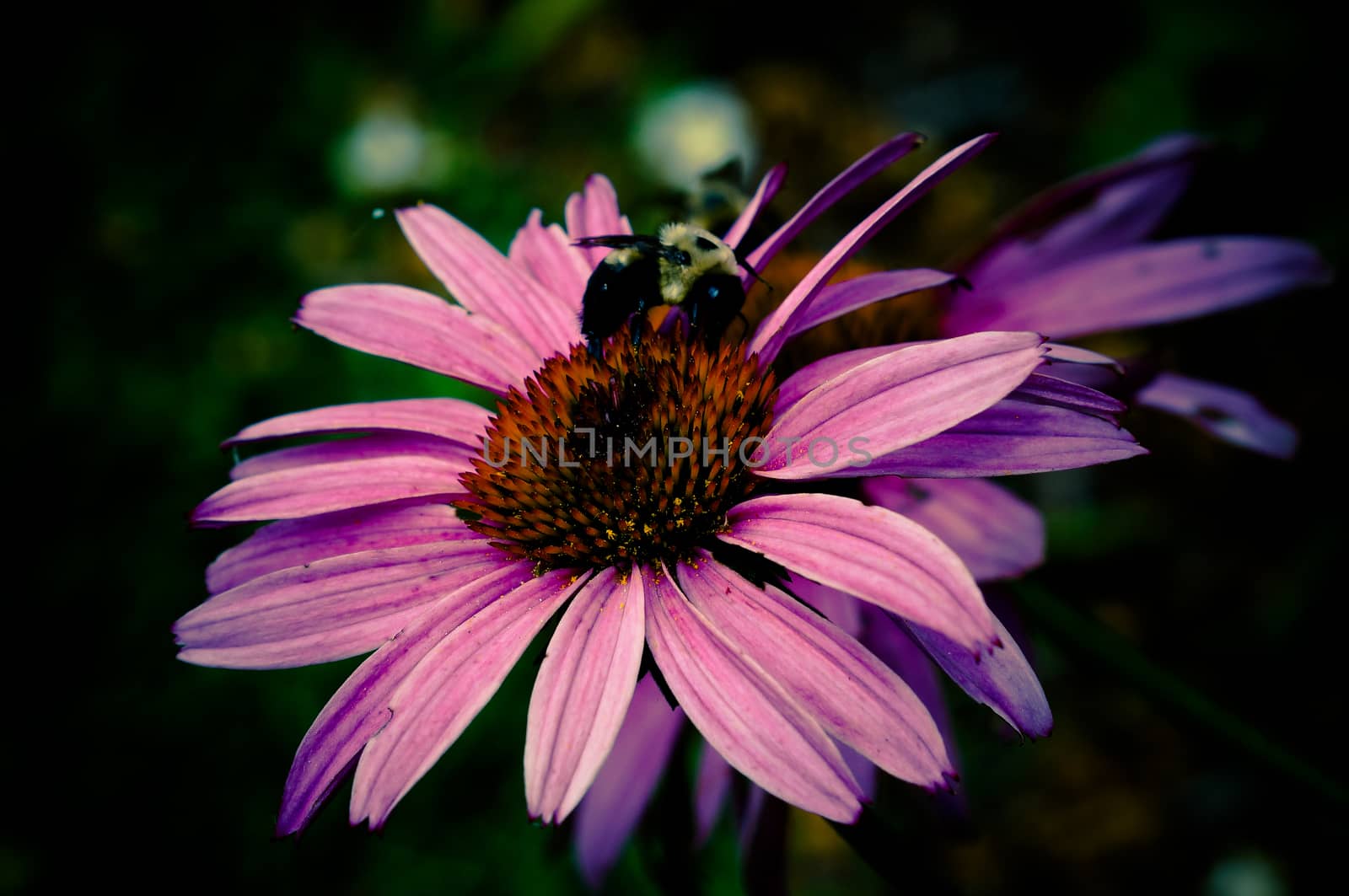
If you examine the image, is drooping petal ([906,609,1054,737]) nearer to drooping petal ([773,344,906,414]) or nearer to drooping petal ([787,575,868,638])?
drooping petal ([787,575,868,638])

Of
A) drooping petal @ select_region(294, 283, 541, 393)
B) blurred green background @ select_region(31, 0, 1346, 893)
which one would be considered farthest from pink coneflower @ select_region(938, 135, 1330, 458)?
drooping petal @ select_region(294, 283, 541, 393)

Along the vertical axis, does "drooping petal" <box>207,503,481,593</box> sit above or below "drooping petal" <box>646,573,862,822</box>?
above

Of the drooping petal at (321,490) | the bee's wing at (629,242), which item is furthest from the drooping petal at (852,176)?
the drooping petal at (321,490)

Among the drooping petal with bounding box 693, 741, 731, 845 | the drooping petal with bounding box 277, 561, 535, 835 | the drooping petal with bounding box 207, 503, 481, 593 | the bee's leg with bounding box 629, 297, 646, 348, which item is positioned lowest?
the drooping petal with bounding box 693, 741, 731, 845

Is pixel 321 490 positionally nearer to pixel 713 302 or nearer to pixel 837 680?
pixel 713 302

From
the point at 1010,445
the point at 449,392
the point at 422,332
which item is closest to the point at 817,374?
the point at 1010,445

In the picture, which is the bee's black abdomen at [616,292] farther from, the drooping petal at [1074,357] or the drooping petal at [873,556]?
the drooping petal at [1074,357]

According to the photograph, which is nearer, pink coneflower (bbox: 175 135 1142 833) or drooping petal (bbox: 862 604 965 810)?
pink coneflower (bbox: 175 135 1142 833)
